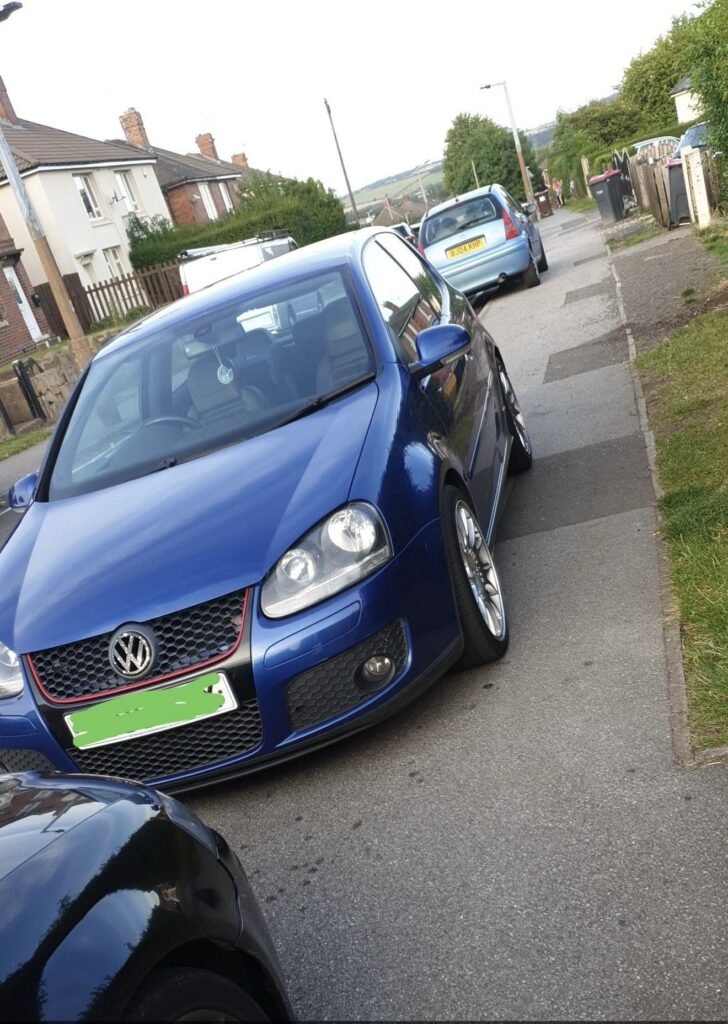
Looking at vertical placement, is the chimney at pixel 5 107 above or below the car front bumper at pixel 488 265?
above

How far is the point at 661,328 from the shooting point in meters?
10.7

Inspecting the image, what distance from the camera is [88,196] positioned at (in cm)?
4381

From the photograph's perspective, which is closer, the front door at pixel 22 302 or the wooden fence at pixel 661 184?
the wooden fence at pixel 661 184

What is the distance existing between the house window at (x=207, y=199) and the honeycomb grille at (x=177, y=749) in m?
57.2

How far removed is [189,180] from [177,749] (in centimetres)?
5554

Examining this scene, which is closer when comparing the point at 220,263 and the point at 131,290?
the point at 220,263

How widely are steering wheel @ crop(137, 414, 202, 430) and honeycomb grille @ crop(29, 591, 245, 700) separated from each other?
1.41m

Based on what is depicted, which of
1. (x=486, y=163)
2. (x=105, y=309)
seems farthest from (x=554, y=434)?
(x=486, y=163)

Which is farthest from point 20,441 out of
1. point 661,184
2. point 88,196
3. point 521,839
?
point 88,196

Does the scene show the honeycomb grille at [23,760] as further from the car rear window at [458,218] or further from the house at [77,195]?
the house at [77,195]

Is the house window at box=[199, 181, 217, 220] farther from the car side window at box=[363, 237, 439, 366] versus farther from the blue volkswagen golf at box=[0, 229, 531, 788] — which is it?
the blue volkswagen golf at box=[0, 229, 531, 788]

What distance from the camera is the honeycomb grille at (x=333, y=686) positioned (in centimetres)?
351

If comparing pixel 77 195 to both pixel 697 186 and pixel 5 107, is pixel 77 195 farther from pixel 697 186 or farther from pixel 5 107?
pixel 697 186

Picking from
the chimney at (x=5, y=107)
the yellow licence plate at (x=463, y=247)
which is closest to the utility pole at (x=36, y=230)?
the yellow licence plate at (x=463, y=247)
